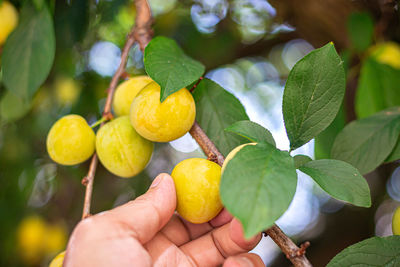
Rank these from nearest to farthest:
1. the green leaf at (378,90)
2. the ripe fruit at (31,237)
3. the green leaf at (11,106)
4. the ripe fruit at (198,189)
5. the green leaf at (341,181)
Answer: the green leaf at (341,181) < the ripe fruit at (198,189) < the green leaf at (378,90) < the green leaf at (11,106) < the ripe fruit at (31,237)

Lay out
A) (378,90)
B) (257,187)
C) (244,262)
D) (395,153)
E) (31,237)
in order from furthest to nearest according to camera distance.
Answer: (31,237) < (378,90) < (395,153) < (244,262) < (257,187)

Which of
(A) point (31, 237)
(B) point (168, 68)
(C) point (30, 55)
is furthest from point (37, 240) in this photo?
(B) point (168, 68)

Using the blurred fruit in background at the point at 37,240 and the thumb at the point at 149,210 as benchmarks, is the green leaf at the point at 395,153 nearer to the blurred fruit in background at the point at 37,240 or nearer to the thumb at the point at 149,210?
the thumb at the point at 149,210

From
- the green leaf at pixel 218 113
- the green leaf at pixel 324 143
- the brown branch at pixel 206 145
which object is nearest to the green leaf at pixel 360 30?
the green leaf at pixel 324 143

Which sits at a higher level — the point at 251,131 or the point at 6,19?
the point at 6,19

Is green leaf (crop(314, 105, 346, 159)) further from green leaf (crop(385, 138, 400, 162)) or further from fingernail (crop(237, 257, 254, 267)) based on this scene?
fingernail (crop(237, 257, 254, 267))

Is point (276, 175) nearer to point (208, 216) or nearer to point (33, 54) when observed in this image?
point (208, 216)

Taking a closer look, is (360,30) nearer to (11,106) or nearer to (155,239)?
(155,239)
